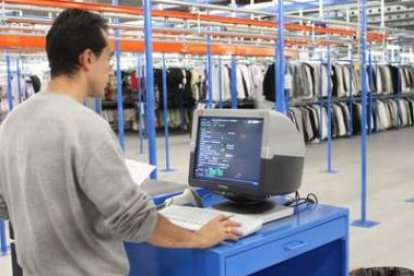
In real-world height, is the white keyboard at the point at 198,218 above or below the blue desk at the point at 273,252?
above

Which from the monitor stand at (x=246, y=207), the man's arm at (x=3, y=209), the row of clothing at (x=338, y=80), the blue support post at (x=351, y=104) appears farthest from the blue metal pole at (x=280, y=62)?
the blue support post at (x=351, y=104)

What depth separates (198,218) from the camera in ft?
7.20

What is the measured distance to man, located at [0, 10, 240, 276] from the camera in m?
1.65

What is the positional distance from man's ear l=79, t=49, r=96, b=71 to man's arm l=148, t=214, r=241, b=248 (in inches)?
20.6

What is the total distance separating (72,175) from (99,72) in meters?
0.35

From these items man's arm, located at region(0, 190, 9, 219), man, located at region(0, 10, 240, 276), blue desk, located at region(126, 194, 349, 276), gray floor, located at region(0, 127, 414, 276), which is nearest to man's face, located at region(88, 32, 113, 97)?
man, located at region(0, 10, 240, 276)

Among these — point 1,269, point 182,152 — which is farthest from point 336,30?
point 1,269

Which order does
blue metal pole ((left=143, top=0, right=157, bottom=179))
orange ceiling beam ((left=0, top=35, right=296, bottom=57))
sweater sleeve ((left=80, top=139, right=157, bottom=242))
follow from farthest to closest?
1. orange ceiling beam ((left=0, top=35, right=296, bottom=57))
2. blue metal pole ((left=143, top=0, right=157, bottom=179))
3. sweater sleeve ((left=80, top=139, right=157, bottom=242))

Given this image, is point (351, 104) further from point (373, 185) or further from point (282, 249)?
point (282, 249)

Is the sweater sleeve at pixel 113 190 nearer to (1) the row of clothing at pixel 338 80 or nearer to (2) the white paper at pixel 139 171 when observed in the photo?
(2) the white paper at pixel 139 171

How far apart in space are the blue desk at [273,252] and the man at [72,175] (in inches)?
9.5

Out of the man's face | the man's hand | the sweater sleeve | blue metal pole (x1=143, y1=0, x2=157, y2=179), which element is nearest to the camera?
the sweater sleeve

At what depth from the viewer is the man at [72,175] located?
1.65 meters

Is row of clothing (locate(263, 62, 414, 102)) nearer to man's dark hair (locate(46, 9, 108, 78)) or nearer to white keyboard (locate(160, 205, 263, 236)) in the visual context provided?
white keyboard (locate(160, 205, 263, 236))
